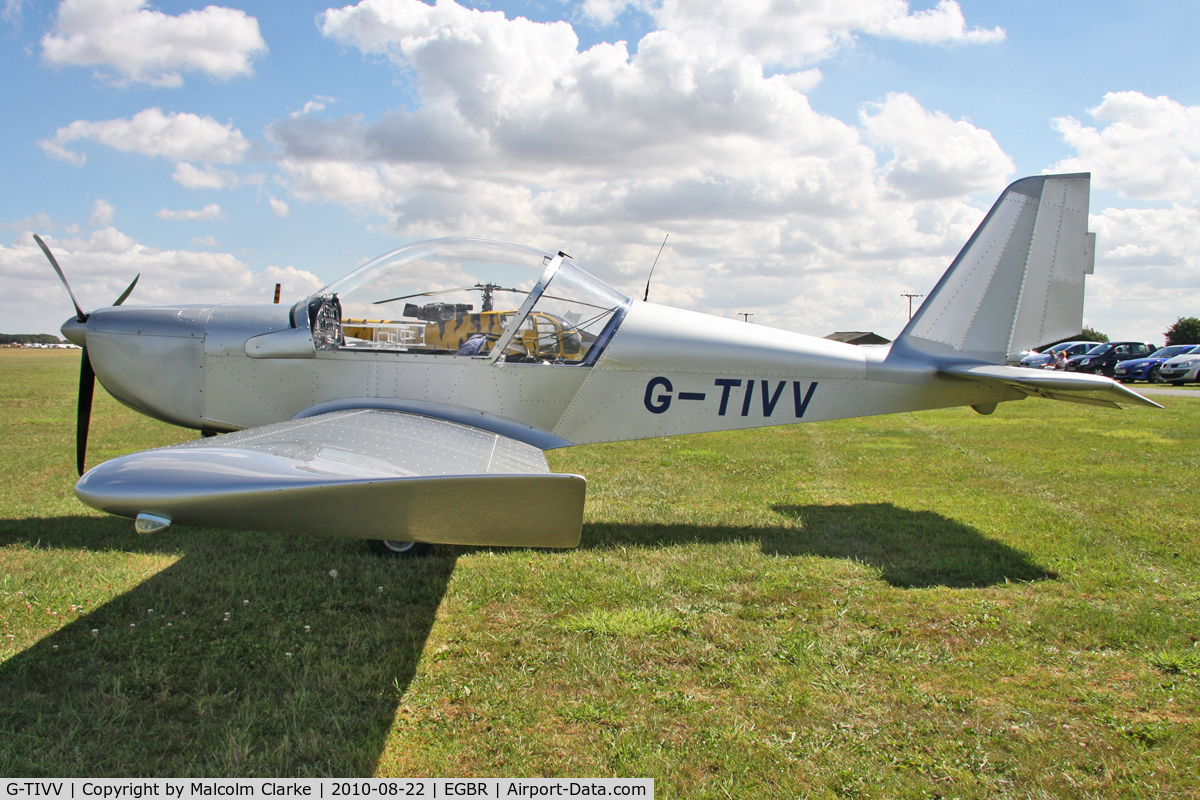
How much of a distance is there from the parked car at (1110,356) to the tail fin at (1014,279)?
27.8 metres

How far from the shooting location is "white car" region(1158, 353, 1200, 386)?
24.9m

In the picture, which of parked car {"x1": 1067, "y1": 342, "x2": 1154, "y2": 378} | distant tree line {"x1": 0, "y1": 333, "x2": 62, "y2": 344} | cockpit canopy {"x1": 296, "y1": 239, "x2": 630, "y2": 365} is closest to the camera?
cockpit canopy {"x1": 296, "y1": 239, "x2": 630, "y2": 365}

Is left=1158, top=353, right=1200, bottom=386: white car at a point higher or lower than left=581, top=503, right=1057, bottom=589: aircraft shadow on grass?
higher

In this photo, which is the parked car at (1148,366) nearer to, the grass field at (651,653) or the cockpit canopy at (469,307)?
the grass field at (651,653)

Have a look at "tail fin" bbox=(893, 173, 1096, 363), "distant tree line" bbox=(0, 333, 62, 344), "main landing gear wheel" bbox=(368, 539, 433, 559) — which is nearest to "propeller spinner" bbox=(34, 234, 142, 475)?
"main landing gear wheel" bbox=(368, 539, 433, 559)

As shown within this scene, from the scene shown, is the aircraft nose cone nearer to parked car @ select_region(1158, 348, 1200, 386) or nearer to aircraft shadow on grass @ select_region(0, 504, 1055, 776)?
aircraft shadow on grass @ select_region(0, 504, 1055, 776)

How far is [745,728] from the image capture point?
115 inches

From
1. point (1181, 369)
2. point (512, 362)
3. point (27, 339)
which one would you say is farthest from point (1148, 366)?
point (27, 339)

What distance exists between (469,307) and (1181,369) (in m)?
29.0

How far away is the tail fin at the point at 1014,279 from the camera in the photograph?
5812 millimetres

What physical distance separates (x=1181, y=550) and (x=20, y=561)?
8.10 metres

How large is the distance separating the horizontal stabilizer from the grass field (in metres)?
1.14

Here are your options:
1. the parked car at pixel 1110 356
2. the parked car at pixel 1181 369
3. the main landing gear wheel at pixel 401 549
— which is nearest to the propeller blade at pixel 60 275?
the main landing gear wheel at pixel 401 549

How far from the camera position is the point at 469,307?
16.6 feet
